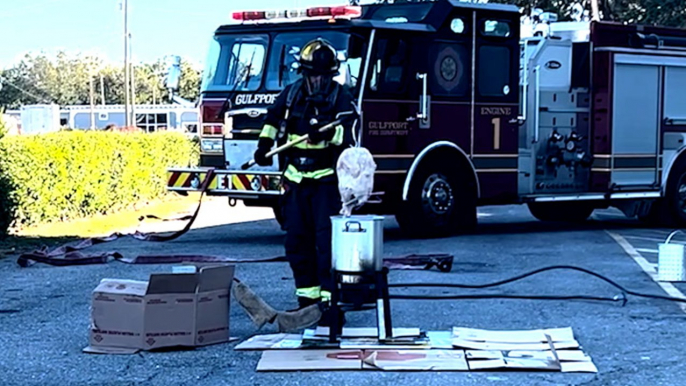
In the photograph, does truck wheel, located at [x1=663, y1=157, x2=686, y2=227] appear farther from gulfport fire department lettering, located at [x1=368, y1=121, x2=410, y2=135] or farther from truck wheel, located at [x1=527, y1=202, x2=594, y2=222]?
gulfport fire department lettering, located at [x1=368, y1=121, x2=410, y2=135]

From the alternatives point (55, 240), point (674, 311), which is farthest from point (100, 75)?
point (674, 311)

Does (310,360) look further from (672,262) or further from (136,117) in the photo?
(136,117)

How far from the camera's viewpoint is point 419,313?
26.9ft

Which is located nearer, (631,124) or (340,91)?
(340,91)

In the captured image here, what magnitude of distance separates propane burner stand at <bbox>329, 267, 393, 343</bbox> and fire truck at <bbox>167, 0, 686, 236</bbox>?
5.44m

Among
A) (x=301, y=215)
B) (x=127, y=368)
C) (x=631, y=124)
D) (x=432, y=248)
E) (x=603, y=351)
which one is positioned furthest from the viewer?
(x=631, y=124)

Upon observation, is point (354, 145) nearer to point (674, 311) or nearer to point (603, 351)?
point (603, 351)

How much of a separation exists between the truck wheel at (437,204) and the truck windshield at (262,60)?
5.37 ft

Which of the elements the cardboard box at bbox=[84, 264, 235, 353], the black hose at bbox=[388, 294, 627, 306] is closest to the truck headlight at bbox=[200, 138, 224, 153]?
the black hose at bbox=[388, 294, 627, 306]

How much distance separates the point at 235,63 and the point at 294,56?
936 millimetres

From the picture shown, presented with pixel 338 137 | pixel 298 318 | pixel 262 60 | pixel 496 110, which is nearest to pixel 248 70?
pixel 262 60

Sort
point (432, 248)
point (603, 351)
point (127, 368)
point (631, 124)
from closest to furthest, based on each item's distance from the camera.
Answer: point (127, 368), point (603, 351), point (432, 248), point (631, 124)

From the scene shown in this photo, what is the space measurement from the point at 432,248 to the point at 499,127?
2.24 meters

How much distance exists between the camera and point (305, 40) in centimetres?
1271
